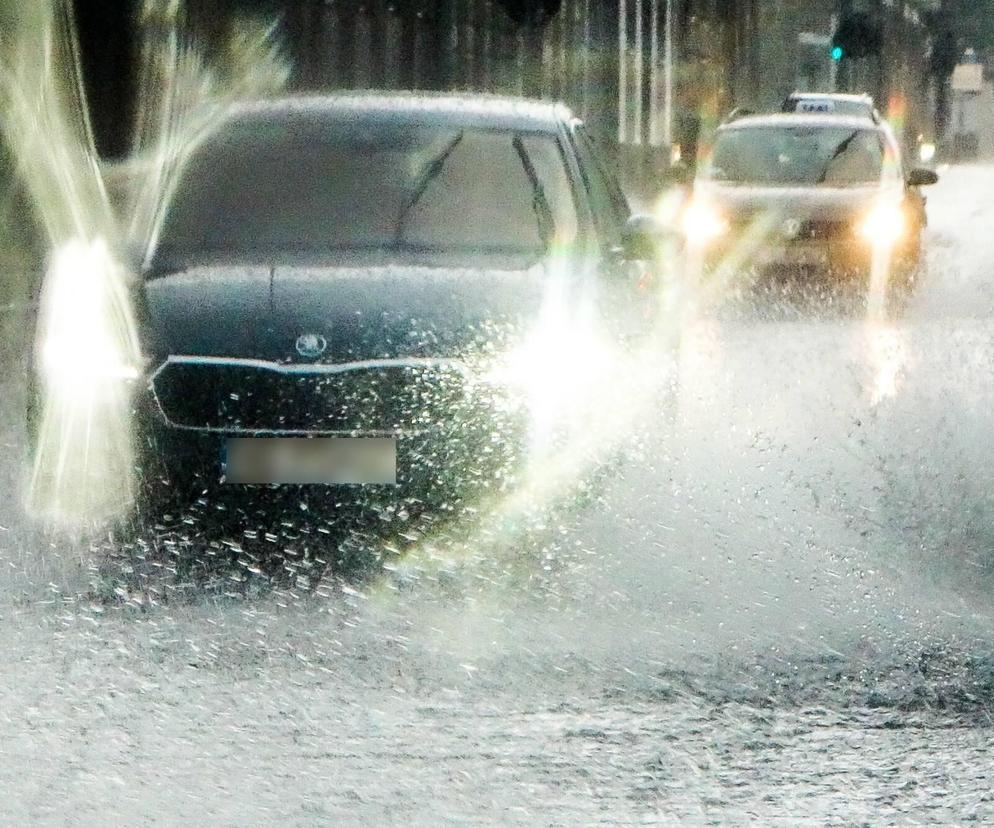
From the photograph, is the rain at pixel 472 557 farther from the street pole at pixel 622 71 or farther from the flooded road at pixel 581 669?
the street pole at pixel 622 71

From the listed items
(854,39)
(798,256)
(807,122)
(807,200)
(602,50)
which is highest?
(807,122)

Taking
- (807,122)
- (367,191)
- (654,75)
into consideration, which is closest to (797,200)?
(807,122)

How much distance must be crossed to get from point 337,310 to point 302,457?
0.51 meters

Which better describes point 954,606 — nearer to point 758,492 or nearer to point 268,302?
point 758,492

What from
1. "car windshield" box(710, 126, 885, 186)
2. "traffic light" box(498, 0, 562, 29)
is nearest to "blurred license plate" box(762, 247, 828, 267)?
"car windshield" box(710, 126, 885, 186)

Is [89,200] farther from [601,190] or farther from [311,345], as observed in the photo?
[311,345]

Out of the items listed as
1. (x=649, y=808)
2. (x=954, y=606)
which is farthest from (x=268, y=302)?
(x=649, y=808)

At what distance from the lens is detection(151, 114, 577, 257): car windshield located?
8.16 m

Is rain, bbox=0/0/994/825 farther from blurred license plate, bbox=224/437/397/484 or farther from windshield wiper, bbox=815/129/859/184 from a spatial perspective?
windshield wiper, bbox=815/129/859/184

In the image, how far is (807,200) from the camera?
17.5 metres

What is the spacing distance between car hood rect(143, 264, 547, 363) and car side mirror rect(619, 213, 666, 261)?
0.78 m

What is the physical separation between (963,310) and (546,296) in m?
9.56

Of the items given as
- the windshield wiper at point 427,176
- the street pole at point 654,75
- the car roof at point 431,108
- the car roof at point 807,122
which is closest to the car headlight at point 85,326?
the windshield wiper at point 427,176

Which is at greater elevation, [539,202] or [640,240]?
[539,202]
